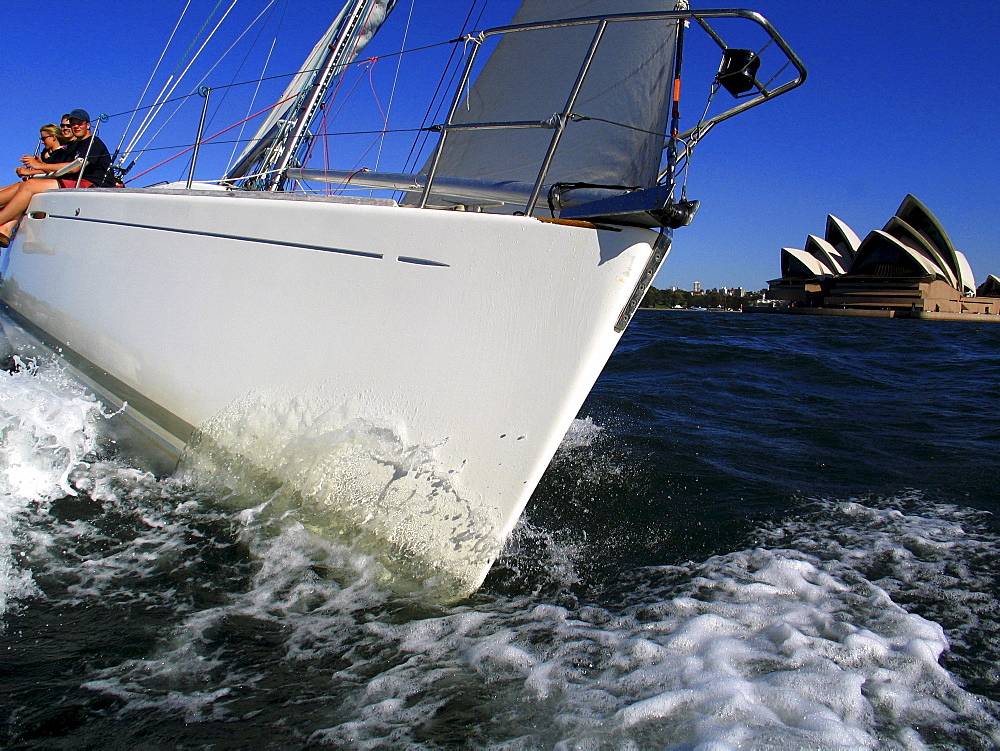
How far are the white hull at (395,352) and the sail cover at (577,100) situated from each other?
2.32 feet

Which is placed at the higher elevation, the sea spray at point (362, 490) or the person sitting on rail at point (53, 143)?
the person sitting on rail at point (53, 143)

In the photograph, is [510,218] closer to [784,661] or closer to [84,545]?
[784,661]

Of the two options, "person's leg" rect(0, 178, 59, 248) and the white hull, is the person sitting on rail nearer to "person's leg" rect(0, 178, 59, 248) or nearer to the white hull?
"person's leg" rect(0, 178, 59, 248)

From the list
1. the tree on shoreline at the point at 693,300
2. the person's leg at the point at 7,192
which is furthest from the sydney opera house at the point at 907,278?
the person's leg at the point at 7,192

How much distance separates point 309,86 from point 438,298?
2553mm

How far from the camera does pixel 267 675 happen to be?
1.62 metres

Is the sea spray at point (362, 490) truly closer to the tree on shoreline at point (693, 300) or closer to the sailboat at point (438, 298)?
the sailboat at point (438, 298)

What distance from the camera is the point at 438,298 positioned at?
221cm

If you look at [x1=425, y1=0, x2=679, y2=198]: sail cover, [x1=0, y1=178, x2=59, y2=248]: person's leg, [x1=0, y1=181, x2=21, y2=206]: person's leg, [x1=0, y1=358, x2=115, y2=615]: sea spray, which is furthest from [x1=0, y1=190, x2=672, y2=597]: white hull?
[x1=0, y1=181, x2=21, y2=206]: person's leg

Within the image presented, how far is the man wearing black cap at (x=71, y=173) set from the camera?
185 inches

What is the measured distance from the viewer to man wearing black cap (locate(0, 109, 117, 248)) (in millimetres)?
4703

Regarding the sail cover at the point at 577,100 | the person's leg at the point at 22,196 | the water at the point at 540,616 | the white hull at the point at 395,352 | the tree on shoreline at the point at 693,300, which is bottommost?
the water at the point at 540,616

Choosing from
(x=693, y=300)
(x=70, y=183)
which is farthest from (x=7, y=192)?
(x=693, y=300)

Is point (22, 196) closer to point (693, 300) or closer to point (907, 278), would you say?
point (907, 278)
